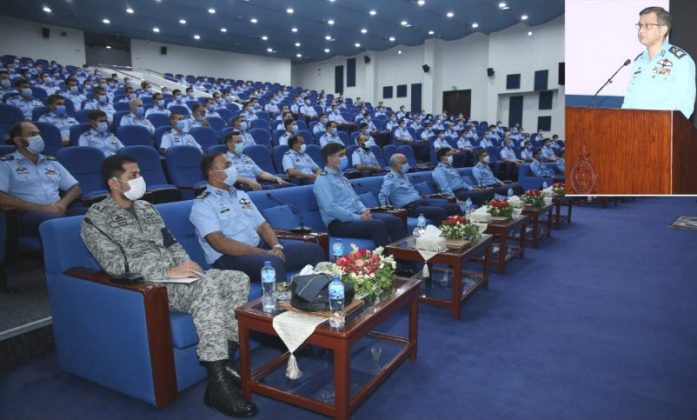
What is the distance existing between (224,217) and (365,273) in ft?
3.24

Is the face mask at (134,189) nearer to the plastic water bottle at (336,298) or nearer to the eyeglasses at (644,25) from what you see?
the plastic water bottle at (336,298)

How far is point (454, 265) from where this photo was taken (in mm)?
2768

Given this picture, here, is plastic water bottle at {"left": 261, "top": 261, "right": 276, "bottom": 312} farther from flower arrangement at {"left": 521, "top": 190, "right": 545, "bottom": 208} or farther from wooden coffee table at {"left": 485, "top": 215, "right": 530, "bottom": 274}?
flower arrangement at {"left": 521, "top": 190, "right": 545, "bottom": 208}

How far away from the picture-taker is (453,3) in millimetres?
10867

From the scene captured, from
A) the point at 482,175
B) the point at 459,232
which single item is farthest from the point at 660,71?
the point at 482,175

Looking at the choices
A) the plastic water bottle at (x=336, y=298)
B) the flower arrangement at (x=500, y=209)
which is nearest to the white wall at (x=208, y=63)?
the flower arrangement at (x=500, y=209)

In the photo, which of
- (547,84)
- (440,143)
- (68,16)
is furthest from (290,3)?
(547,84)

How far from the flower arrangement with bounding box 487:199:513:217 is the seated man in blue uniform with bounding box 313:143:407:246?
97 centimetres

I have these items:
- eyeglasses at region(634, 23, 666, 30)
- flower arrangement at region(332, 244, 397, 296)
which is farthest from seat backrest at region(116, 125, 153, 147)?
eyeglasses at region(634, 23, 666, 30)

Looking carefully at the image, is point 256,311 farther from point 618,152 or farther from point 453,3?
point 453,3

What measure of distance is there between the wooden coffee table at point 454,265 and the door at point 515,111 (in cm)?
1256

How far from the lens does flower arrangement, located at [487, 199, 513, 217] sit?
4016 mm

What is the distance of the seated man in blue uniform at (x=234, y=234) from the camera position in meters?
2.34

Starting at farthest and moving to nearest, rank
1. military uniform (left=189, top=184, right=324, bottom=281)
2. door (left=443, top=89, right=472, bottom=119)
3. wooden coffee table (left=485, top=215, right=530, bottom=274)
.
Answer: door (left=443, top=89, right=472, bottom=119), wooden coffee table (left=485, top=215, right=530, bottom=274), military uniform (left=189, top=184, right=324, bottom=281)
